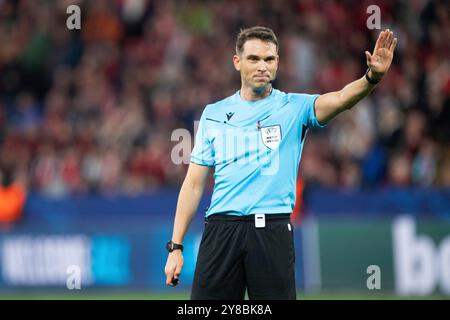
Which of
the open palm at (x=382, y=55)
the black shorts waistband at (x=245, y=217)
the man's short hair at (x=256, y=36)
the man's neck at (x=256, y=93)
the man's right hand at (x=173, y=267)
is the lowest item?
the man's right hand at (x=173, y=267)

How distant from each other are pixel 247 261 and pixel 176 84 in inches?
456

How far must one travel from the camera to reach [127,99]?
17891 mm

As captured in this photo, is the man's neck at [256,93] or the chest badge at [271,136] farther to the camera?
the man's neck at [256,93]

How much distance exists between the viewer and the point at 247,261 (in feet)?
21.3

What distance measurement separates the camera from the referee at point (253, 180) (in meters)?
6.47

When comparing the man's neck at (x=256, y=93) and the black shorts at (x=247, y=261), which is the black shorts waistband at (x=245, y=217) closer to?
the black shorts at (x=247, y=261)

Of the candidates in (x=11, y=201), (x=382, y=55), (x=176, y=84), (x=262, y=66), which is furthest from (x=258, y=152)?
(x=176, y=84)

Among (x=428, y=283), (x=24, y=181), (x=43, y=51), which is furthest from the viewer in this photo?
(x=43, y=51)

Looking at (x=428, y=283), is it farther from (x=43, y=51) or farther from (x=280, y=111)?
(x=43, y=51)

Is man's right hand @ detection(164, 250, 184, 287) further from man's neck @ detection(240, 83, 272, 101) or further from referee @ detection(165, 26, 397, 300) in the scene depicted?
man's neck @ detection(240, 83, 272, 101)

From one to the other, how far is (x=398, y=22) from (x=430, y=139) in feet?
9.79

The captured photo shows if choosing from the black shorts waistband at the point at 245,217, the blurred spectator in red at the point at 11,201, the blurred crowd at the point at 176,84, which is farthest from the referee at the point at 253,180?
the blurred spectator in red at the point at 11,201
